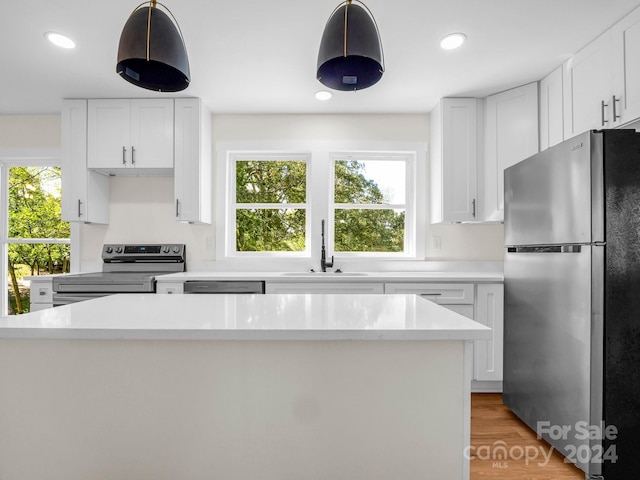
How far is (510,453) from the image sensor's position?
6.39 feet

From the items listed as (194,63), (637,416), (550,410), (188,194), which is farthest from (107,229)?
(637,416)

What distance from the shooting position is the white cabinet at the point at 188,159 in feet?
9.91

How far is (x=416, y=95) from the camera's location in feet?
9.77

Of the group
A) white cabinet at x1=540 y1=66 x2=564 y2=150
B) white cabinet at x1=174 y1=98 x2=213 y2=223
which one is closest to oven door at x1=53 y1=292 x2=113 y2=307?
white cabinet at x1=174 y1=98 x2=213 y2=223

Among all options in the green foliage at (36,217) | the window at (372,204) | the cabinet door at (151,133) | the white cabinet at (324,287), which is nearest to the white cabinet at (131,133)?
the cabinet door at (151,133)

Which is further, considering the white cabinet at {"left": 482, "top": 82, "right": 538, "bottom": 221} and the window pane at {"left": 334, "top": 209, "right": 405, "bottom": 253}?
the window pane at {"left": 334, "top": 209, "right": 405, "bottom": 253}

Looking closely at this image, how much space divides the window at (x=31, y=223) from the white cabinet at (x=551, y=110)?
4.19 meters

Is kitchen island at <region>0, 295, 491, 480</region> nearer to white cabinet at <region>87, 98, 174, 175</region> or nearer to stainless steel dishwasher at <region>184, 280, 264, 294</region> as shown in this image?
stainless steel dishwasher at <region>184, 280, 264, 294</region>

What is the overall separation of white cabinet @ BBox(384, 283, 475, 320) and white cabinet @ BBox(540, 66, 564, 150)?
120 cm

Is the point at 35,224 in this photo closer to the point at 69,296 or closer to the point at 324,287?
the point at 69,296

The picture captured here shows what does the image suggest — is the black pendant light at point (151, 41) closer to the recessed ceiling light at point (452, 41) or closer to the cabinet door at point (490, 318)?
the recessed ceiling light at point (452, 41)

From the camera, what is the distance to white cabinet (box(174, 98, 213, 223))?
3021 mm

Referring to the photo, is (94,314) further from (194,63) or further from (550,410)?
(550,410)

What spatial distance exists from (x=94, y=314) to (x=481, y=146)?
9.64ft
